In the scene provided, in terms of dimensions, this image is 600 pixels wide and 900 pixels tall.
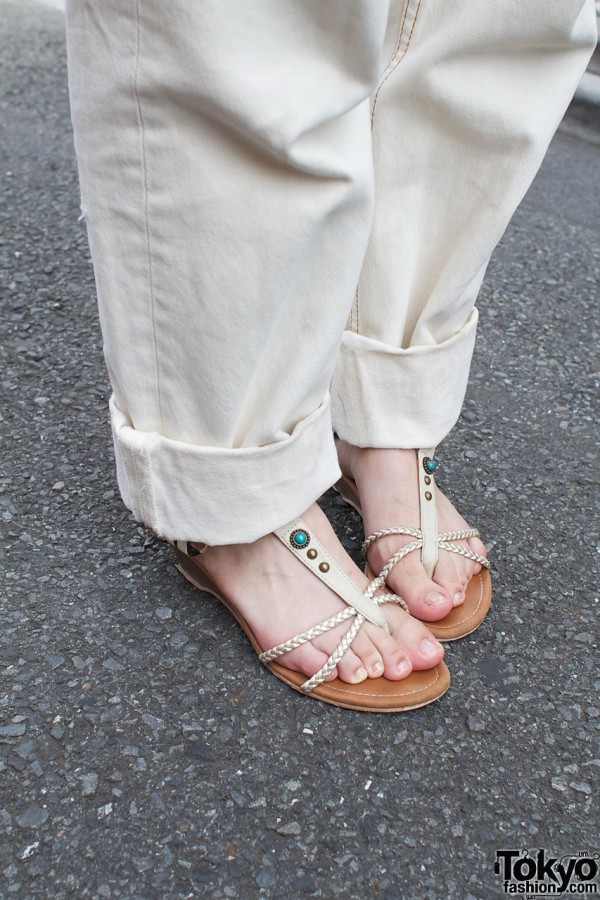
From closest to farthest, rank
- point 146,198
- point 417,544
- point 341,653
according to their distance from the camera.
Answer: point 146,198 → point 341,653 → point 417,544

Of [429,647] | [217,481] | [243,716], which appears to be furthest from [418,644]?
[217,481]

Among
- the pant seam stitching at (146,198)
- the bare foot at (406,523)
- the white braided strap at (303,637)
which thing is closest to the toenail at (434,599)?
the bare foot at (406,523)

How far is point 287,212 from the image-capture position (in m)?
0.79

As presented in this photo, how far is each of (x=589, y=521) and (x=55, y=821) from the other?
903 millimetres

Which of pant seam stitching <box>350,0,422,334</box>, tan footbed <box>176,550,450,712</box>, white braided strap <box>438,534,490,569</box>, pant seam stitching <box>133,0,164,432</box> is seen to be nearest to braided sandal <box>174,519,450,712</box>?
tan footbed <box>176,550,450,712</box>

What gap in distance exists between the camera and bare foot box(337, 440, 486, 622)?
3.60ft

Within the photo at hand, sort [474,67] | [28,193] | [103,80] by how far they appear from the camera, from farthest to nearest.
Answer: [28,193] < [474,67] < [103,80]

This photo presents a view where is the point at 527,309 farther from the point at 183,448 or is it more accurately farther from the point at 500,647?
the point at 183,448

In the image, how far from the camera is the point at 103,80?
2.45ft

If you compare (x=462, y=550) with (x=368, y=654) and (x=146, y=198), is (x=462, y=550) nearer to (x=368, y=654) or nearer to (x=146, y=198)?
(x=368, y=654)

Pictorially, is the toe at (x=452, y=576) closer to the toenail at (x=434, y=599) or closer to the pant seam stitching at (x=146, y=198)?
the toenail at (x=434, y=599)

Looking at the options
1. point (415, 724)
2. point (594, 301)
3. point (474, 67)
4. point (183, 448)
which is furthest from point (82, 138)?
point (594, 301)

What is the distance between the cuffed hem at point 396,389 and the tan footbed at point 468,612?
191mm

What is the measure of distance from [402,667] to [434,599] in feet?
0.35
